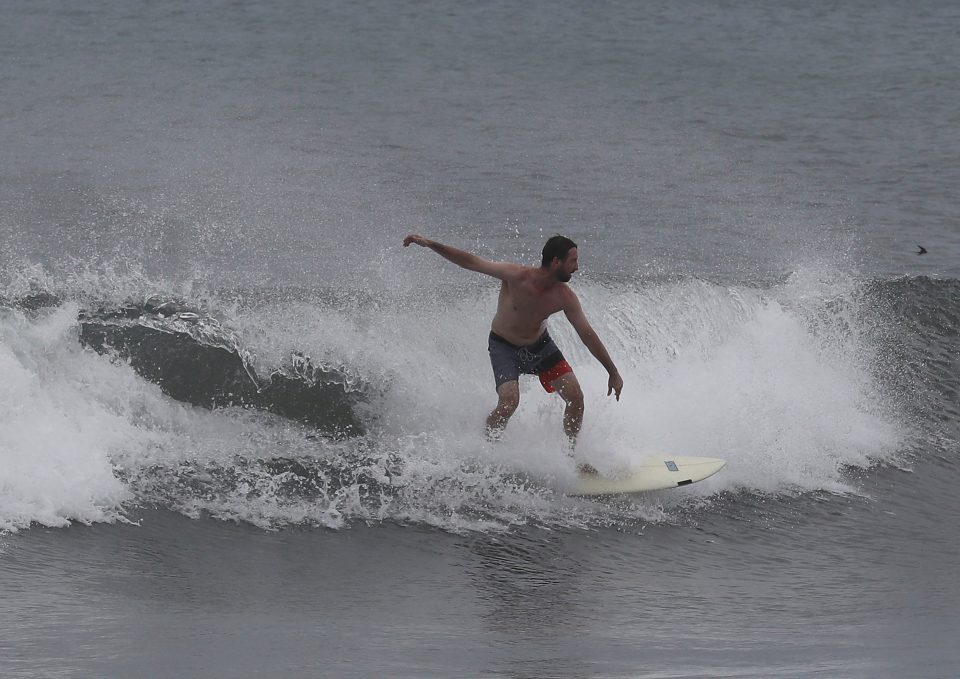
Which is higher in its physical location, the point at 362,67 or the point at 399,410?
the point at 362,67

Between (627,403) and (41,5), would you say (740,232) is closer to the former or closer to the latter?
(627,403)

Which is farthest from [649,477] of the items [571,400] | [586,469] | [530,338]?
[530,338]

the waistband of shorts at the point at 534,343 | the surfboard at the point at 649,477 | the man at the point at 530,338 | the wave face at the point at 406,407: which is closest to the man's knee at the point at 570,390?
the man at the point at 530,338

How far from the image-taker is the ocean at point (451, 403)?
6.25 m

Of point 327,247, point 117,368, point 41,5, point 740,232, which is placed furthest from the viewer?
point 41,5

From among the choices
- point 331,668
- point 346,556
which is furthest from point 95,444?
point 331,668

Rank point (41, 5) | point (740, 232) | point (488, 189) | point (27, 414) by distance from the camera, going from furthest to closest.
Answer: point (41, 5)
point (488, 189)
point (740, 232)
point (27, 414)

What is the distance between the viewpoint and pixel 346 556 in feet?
24.3

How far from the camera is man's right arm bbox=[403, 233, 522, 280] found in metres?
7.81

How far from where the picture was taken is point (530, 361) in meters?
8.45

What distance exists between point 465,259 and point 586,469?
63.6 inches

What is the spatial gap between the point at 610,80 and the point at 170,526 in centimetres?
2079

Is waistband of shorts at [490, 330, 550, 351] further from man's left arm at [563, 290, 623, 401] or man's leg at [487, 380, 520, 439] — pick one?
man's left arm at [563, 290, 623, 401]

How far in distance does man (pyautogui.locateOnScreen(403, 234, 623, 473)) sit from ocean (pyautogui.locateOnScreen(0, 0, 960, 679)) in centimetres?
35
